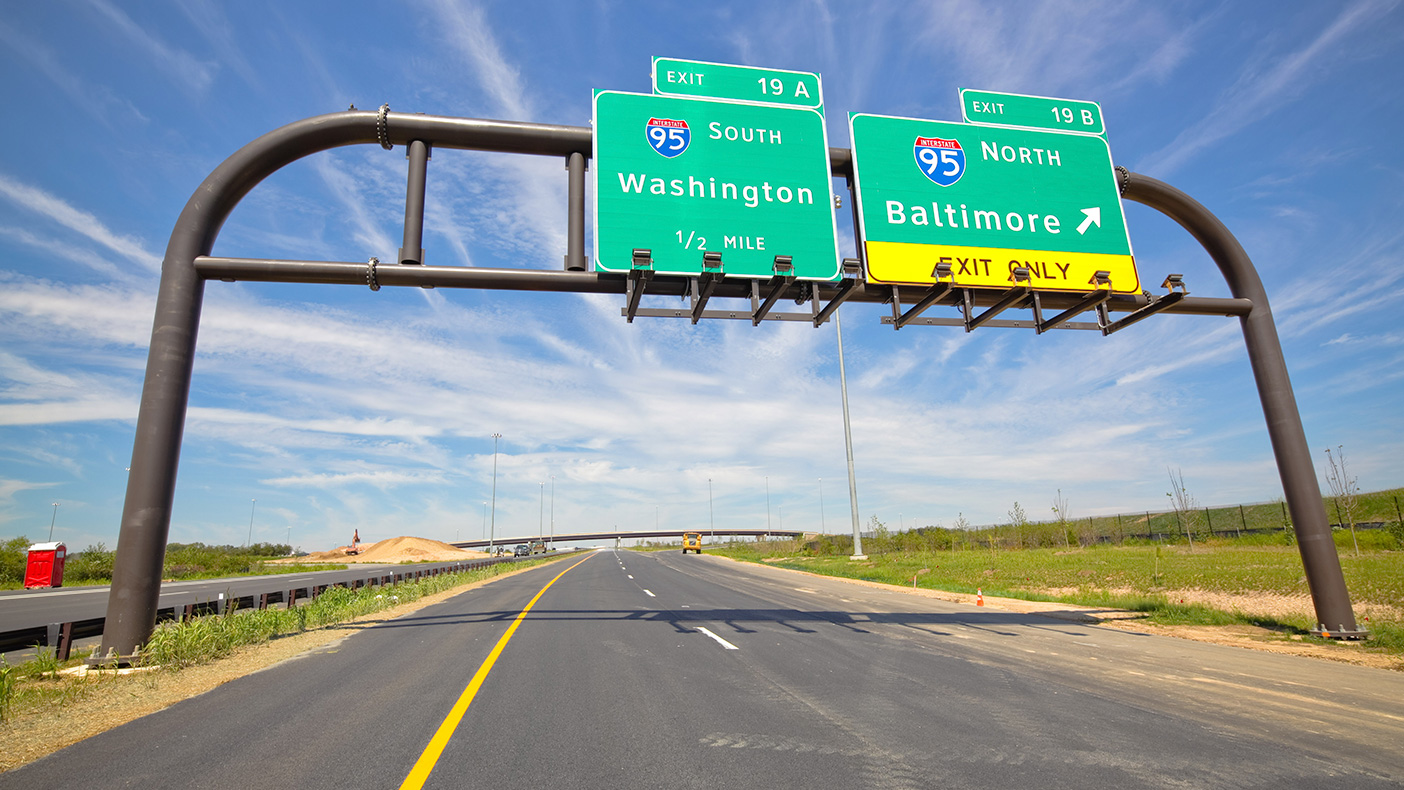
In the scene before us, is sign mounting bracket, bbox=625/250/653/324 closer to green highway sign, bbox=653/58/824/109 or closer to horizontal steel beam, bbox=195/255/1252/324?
horizontal steel beam, bbox=195/255/1252/324

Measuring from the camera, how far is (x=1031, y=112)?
1236 cm

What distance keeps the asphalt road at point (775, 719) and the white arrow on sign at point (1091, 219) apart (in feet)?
24.4

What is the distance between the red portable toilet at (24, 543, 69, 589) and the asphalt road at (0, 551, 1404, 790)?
31.2 meters

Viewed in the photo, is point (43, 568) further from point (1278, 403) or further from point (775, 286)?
point (1278, 403)

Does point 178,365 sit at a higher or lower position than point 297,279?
lower

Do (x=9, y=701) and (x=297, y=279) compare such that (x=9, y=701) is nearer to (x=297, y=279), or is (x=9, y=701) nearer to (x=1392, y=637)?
(x=297, y=279)

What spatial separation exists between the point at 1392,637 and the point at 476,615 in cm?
1725

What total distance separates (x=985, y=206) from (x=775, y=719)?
9743mm

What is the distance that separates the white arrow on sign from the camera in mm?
11859

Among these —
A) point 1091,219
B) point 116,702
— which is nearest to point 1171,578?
point 1091,219

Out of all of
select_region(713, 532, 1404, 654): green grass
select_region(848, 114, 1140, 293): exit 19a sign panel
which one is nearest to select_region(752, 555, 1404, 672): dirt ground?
select_region(713, 532, 1404, 654): green grass

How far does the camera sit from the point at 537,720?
19.4 ft

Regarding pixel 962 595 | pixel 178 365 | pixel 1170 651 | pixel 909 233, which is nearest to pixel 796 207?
pixel 909 233

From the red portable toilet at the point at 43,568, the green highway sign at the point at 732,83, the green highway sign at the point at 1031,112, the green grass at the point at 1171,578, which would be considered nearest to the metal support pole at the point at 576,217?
the green highway sign at the point at 732,83
